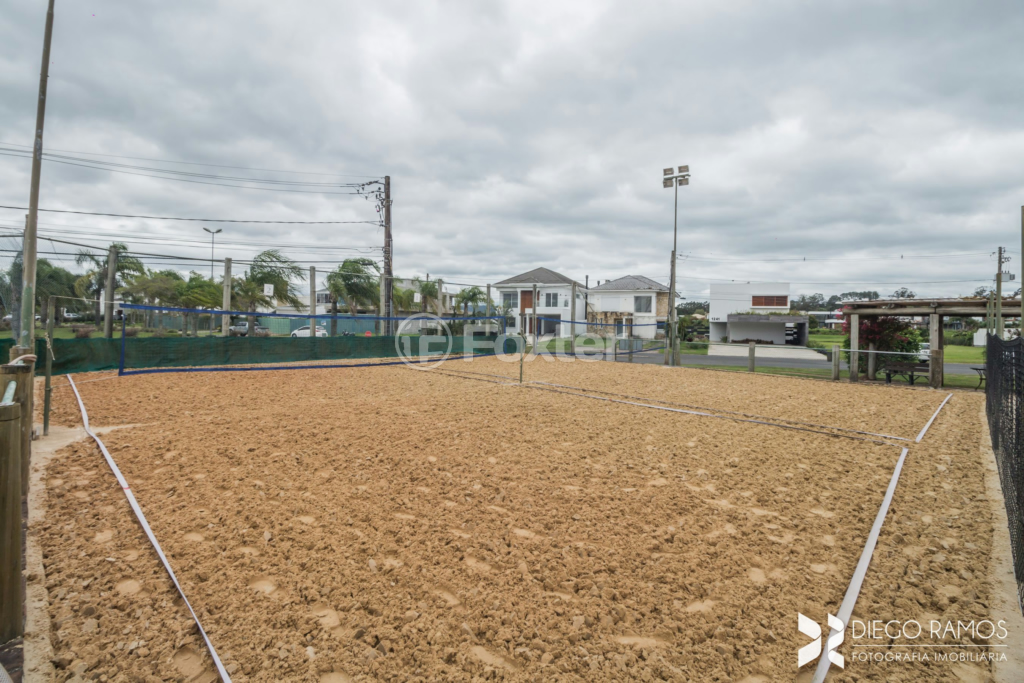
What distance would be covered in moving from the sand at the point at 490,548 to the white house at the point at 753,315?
3638 centimetres

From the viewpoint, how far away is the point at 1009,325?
23797 millimetres

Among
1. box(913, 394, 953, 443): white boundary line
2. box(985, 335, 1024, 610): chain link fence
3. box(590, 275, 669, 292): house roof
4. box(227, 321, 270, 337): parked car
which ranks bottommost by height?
box(913, 394, 953, 443): white boundary line

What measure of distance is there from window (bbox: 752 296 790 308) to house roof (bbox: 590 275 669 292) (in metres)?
10.3

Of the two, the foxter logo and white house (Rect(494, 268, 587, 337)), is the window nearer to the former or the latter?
white house (Rect(494, 268, 587, 337))

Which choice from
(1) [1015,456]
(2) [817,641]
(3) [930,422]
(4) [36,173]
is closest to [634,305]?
(3) [930,422]

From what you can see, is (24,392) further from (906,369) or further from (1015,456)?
(906,369)

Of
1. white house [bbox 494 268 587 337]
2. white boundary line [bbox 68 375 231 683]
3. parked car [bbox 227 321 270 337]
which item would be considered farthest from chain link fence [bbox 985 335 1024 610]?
white house [bbox 494 268 587 337]

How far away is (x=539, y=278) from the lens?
44.7 meters

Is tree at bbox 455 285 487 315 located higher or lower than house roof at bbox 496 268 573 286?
lower

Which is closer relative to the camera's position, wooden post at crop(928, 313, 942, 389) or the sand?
the sand

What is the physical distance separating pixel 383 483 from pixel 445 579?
179cm

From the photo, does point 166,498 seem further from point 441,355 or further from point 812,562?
point 441,355

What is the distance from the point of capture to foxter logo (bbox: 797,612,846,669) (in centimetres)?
234

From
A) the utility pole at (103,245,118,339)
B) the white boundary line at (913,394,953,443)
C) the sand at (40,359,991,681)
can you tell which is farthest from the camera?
the utility pole at (103,245,118,339)
